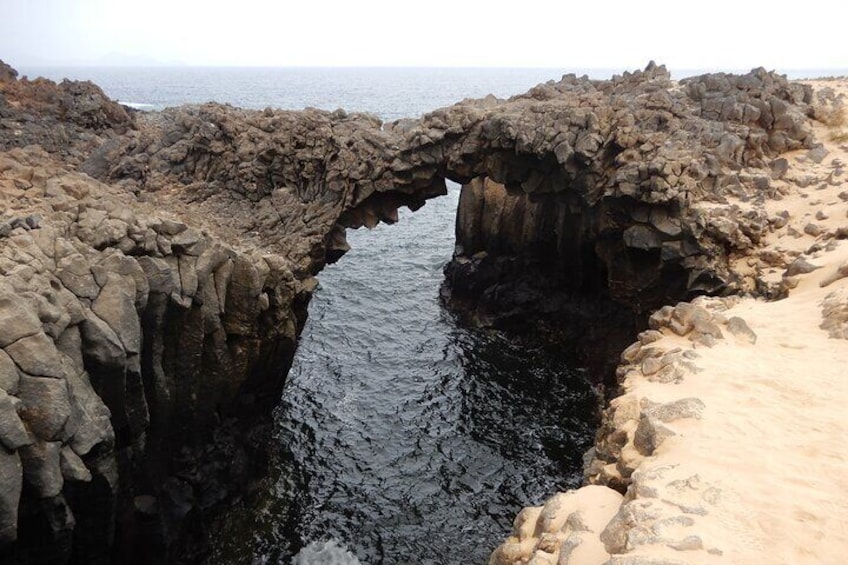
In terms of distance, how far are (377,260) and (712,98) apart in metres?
27.1

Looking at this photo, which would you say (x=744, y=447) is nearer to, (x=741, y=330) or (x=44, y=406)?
(x=741, y=330)

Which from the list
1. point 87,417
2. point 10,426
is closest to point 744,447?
point 87,417

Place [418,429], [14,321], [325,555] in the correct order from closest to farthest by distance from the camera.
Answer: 1. [14,321]
2. [325,555]
3. [418,429]

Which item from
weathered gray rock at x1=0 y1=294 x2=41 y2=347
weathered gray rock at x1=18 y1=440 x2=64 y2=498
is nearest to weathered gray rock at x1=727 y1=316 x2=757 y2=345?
weathered gray rock at x1=18 y1=440 x2=64 y2=498

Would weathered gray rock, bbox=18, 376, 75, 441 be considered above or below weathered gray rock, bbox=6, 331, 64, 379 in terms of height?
below

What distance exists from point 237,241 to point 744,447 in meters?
19.3

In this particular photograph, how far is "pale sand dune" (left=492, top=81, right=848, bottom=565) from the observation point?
33.3 feet

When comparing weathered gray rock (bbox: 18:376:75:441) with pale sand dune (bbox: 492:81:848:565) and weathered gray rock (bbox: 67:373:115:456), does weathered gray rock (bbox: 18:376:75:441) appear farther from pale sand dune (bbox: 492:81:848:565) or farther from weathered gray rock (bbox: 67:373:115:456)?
pale sand dune (bbox: 492:81:848:565)

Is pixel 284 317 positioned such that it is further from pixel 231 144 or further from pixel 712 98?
pixel 712 98

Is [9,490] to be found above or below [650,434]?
below

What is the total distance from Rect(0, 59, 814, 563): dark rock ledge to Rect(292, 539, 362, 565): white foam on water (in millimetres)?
3439

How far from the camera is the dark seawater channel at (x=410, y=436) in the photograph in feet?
78.4

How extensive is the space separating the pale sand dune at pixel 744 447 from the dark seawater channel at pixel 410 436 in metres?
9.68

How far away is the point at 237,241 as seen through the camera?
84.9 ft
